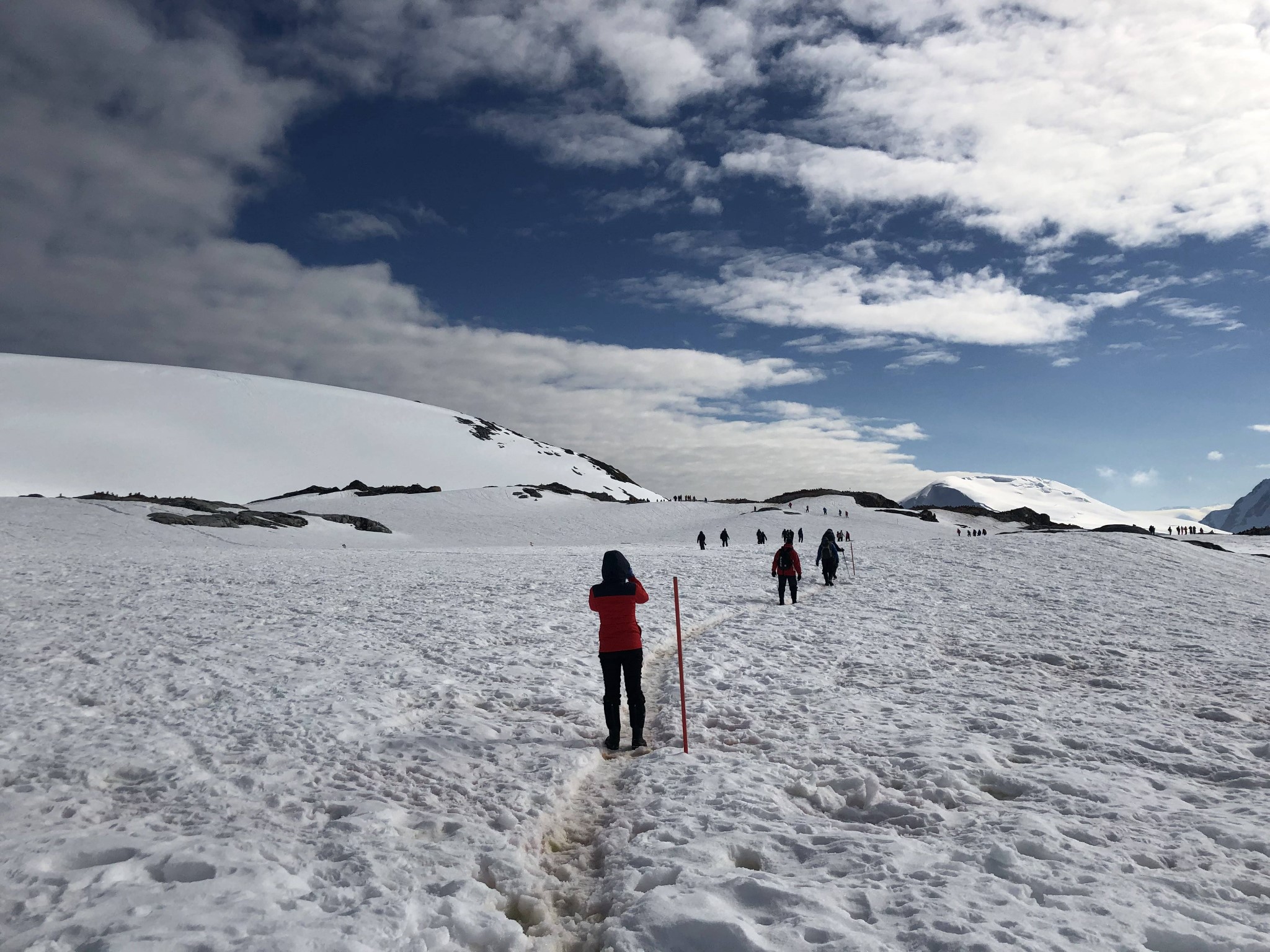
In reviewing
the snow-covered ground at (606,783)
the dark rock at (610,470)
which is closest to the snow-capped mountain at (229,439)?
the dark rock at (610,470)

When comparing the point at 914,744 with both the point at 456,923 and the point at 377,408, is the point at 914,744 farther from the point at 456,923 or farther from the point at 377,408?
the point at 377,408

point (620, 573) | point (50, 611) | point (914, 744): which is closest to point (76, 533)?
point (50, 611)

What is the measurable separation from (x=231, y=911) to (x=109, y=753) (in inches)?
143

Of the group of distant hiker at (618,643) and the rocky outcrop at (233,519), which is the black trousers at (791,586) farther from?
the rocky outcrop at (233,519)

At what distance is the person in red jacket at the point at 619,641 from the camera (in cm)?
734

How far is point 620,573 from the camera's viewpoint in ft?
24.2

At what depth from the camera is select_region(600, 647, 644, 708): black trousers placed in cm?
736

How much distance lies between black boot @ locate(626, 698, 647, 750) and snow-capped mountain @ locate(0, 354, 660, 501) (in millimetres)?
85614

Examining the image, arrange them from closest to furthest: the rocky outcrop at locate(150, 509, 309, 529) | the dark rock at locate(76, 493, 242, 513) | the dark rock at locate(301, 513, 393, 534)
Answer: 1. the rocky outcrop at locate(150, 509, 309, 529)
2. the dark rock at locate(76, 493, 242, 513)
3. the dark rock at locate(301, 513, 393, 534)

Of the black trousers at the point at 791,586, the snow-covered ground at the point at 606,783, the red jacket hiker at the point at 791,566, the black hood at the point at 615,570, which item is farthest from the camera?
the red jacket hiker at the point at 791,566

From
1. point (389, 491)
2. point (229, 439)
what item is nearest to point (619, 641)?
point (389, 491)

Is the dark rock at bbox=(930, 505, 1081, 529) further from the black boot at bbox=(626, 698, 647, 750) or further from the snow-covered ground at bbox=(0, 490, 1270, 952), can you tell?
the black boot at bbox=(626, 698, 647, 750)

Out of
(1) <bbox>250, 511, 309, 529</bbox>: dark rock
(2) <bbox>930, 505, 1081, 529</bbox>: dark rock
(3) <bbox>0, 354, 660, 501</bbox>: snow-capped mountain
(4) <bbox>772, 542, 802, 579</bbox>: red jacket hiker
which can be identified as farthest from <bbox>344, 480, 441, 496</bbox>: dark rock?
(2) <bbox>930, 505, 1081, 529</bbox>: dark rock

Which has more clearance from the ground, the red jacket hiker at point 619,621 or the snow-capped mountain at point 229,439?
the snow-capped mountain at point 229,439
